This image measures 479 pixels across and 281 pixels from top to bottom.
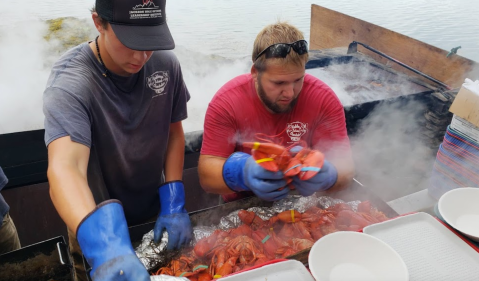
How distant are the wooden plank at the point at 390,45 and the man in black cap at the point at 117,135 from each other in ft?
12.9

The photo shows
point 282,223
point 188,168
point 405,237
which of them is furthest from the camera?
point 188,168

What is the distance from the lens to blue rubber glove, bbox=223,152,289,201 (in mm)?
1851

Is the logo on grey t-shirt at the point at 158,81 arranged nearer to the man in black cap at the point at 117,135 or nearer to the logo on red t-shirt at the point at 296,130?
the man in black cap at the point at 117,135

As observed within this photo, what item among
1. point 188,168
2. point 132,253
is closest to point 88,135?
point 132,253

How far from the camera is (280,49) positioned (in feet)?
7.06

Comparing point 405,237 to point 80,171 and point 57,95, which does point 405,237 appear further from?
point 57,95

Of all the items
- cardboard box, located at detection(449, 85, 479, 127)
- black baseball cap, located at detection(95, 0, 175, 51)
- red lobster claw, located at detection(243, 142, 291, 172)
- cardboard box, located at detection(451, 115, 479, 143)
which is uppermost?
black baseball cap, located at detection(95, 0, 175, 51)

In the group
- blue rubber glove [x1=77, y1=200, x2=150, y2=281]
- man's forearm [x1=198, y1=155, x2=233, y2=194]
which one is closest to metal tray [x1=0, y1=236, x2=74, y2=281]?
blue rubber glove [x1=77, y1=200, x2=150, y2=281]

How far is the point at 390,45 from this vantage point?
5270 millimetres

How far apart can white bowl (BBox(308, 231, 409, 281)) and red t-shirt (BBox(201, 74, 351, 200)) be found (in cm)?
132

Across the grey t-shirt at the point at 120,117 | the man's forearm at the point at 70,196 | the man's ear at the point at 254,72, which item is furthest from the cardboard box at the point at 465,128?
the man's forearm at the point at 70,196

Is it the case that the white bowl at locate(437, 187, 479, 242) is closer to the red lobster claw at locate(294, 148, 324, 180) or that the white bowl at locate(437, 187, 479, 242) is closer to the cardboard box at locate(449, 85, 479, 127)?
the red lobster claw at locate(294, 148, 324, 180)

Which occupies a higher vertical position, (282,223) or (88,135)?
(88,135)

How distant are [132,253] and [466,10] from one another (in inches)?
277
